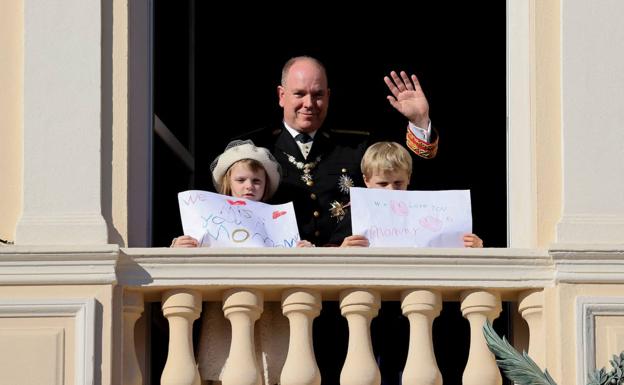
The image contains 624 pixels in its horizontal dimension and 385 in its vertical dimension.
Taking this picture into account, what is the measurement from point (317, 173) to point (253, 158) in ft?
2.11

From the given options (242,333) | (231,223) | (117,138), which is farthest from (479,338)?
(117,138)

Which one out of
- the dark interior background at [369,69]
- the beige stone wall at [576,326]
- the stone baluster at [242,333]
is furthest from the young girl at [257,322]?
the dark interior background at [369,69]

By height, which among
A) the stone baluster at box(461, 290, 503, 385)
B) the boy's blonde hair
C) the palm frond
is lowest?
the palm frond

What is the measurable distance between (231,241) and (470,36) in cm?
490

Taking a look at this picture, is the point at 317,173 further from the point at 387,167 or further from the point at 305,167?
the point at 387,167

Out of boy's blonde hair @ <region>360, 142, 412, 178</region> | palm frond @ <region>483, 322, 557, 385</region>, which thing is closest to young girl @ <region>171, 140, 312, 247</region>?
boy's blonde hair @ <region>360, 142, 412, 178</region>

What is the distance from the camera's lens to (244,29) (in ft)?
47.0

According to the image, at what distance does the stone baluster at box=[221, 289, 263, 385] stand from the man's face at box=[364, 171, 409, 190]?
85 cm

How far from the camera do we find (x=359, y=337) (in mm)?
9789

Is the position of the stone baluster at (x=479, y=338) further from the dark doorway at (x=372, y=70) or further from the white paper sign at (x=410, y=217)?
the dark doorway at (x=372, y=70)

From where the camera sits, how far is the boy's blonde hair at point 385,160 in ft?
33.8

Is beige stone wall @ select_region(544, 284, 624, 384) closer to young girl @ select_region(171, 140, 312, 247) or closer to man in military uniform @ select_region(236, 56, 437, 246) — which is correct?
man in military uniform @ select_region(236, 56, 437, 246)

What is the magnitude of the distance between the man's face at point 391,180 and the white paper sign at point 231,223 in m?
0.47

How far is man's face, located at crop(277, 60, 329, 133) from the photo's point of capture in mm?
10688
